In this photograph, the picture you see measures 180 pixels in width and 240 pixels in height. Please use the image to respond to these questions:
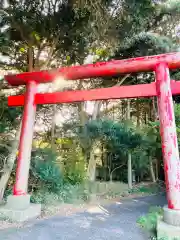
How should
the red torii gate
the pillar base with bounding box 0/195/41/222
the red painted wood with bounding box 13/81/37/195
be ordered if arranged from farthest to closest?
the red painted wood with bounding box 13/81/37/195, the pillar base with bounding box 0/195/41/222, the red torii gate

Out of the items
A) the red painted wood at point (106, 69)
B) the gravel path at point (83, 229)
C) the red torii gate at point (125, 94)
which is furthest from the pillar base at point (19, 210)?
the red painted wood at point (106, 69)

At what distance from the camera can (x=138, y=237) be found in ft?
11.0

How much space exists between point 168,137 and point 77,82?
6.86 metres

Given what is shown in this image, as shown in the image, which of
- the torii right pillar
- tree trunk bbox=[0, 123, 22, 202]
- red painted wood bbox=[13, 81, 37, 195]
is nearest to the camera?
the torii right pillar

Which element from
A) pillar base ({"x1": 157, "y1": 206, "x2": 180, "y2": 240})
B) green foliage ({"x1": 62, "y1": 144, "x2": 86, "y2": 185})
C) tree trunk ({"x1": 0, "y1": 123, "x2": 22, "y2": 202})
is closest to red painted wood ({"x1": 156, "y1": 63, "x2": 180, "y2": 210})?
pillar base ({"x1": 157, "y1": 206, "x2": 180, "y2": 240})

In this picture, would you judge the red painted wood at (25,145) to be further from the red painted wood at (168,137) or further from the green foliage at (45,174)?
the red painted wood at (168,137)

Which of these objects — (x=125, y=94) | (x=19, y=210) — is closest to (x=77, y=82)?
(x=125, y=94)

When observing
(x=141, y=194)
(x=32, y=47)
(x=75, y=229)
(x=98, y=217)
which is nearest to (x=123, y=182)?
(x=141, y=194)

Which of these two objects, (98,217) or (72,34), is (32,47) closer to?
(72,34)

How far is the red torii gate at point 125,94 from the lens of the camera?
350 centimetres

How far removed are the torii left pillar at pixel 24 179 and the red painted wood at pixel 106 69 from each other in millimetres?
312

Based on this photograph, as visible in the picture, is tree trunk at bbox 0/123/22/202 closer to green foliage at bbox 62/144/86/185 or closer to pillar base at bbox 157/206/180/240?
green foliage at bbox 62/144/86/185

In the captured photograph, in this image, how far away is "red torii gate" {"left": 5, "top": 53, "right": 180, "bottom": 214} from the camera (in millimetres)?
3500

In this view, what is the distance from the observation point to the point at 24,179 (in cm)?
446
